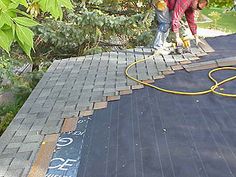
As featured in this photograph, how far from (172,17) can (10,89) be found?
168 inches

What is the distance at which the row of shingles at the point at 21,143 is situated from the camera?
266cm

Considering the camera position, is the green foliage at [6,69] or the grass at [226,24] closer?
the green foliage at [6,69]

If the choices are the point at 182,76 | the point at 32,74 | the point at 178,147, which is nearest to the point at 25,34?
the point at 178,147

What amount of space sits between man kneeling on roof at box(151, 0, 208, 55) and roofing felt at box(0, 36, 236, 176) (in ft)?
1.01

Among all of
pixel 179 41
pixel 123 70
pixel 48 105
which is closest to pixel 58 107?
pixel 48 105

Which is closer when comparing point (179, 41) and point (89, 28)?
point (179, 41)

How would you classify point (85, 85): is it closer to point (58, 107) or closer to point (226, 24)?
point (58, 107)

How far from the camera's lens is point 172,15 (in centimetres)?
559

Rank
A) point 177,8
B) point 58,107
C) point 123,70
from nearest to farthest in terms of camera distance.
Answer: point 58,107 → point 123,70 → point 177,8

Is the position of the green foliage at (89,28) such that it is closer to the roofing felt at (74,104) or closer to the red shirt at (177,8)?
the roofing felt at (74,104)

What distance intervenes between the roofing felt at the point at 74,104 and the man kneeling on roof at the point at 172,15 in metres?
0.31

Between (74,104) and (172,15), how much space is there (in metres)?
2.69

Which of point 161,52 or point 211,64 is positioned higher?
point 211,64

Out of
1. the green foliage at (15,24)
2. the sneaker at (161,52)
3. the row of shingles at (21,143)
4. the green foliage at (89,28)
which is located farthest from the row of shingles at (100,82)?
the green foliage at (15,24)
